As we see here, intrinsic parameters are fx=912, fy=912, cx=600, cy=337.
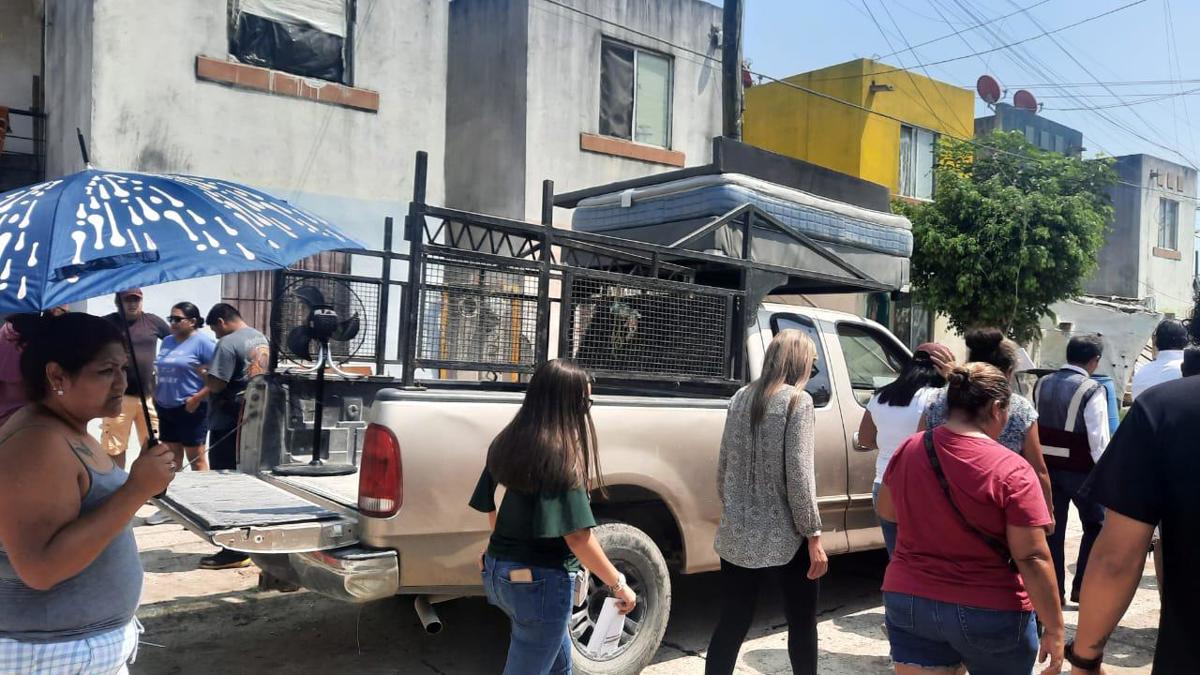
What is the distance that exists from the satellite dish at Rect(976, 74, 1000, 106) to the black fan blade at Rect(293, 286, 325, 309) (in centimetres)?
2165

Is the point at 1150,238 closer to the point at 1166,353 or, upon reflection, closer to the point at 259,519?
the point at 1166,353

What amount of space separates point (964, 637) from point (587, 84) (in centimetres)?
1148

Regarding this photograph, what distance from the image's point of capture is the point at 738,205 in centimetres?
551

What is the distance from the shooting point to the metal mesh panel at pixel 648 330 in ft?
15.7

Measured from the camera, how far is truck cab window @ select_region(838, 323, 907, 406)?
18.6 ft

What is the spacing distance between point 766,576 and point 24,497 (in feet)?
8.95

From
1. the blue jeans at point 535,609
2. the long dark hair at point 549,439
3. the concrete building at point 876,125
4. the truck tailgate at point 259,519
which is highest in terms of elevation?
the concrete building at point 876,125

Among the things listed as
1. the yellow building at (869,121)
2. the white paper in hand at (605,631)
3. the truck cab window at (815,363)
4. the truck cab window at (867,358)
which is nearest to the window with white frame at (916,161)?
the yellow building at (869,121)

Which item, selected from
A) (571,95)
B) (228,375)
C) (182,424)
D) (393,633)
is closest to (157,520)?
(182,424)

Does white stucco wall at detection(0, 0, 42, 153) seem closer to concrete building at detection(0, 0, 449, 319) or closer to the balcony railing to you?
concrete building at detection(0, 0, 449, 319)

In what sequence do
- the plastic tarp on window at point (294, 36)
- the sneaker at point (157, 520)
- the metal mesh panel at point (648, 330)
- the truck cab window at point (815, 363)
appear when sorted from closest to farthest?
the metal mesh panel at point (648, 330) → the truck cab window at point (815, 363) → the sneaker at point (157, 520) → the plastic tarp on window at point (294, 36)

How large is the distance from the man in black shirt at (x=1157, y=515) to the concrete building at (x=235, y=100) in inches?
337

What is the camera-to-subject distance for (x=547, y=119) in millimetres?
12875

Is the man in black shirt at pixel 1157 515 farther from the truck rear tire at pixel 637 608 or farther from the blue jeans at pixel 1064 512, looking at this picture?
the blue jeans at pixel 1064 512
